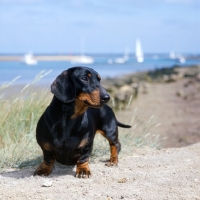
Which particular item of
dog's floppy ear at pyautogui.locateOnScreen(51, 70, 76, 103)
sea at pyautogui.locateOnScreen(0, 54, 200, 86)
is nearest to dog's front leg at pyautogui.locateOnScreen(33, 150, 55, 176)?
dog's floppy ear at pyautogui.locateOnScreen(51, 70, 76, 103)

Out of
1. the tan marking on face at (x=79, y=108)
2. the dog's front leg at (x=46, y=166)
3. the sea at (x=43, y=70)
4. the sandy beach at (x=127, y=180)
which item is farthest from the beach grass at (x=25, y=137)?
the tan marking on face at (x=79, y=108)

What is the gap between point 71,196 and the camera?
15.2ft

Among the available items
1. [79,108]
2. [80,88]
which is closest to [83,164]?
[79,108]

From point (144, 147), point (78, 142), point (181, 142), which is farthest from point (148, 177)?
point (181, 142)

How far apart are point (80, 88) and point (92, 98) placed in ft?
0.75

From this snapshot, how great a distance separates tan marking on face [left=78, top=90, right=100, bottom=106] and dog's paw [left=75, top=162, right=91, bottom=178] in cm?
79

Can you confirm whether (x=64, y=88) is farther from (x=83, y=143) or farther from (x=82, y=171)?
(x=82, y=171)

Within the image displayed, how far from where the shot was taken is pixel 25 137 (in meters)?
6.76

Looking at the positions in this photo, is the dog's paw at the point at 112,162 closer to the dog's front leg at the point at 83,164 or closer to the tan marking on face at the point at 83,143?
the dog's front leg at the point at 83,164

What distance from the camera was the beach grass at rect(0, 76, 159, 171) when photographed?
6121 mm

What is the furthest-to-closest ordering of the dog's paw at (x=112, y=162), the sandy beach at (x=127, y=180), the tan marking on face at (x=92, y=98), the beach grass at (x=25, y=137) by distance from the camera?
the beach grass at (x=25, y=137) < the dog's paw at (x=112, y=162) < the tan marking on face at (x=92, y=98) < the sandy beach at (x=127, y=180)

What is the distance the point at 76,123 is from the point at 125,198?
1.06 meters

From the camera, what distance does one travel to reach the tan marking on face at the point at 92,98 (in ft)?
15.9

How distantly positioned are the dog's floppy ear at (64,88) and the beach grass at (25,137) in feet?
3.90
